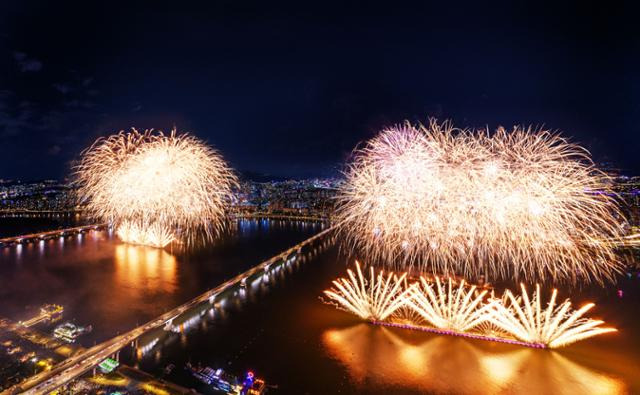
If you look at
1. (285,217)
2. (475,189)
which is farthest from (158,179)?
(285,217)

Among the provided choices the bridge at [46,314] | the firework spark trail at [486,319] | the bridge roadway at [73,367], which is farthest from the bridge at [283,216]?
the bridge roadway at [73,367]

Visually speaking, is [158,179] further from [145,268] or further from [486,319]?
[486,319]

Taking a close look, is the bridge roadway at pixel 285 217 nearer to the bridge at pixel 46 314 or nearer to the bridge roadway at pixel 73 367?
the bridge at pixel 46 314

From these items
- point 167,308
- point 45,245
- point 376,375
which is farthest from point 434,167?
point 45,245

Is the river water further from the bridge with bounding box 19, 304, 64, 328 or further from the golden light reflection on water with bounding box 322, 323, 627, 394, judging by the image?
the bridge with bounding box 19, 304, 64, 328

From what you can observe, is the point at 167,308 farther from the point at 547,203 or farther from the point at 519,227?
the point at 547,203

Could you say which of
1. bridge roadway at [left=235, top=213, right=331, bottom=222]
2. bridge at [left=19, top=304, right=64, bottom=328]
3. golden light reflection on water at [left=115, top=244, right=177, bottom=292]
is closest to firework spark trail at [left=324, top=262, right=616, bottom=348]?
golden light reflection on water at [left=115, top=244, right=177, bottom=292]

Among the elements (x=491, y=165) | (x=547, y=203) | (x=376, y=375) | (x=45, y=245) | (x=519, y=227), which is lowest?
(x=376, y=375)
